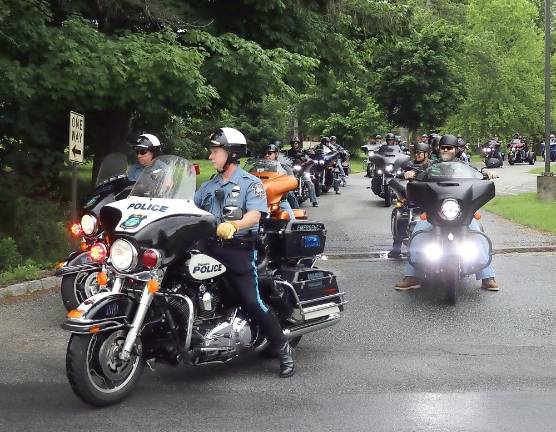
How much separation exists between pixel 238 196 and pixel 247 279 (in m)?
0.60

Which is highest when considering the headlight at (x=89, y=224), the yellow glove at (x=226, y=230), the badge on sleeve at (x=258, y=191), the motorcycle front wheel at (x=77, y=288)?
the badge on sleeve at (x=258, y=191)

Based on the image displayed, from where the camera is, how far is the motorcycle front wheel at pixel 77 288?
749cm

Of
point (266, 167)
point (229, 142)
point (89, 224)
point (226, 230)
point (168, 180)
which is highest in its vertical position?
point (229, 142)

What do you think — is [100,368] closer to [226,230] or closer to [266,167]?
[226,230]

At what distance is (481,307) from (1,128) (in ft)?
26.4

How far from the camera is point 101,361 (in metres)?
4.94

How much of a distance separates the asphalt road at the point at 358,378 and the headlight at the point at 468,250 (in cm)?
49

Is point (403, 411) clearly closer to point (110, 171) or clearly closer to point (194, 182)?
point (194, 182)

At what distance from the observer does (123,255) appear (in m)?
4.94

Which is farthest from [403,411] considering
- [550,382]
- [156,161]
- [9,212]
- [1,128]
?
[1,128]

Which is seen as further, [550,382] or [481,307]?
[481,307]

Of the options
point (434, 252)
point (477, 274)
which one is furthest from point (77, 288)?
point (477, 274)

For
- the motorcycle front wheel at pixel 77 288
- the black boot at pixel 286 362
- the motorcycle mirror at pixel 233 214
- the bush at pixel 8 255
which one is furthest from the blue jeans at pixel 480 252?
the bush at pixel 8 255

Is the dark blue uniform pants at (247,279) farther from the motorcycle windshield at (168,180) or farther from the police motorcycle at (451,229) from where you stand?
the police motorcycle at (451,229)
